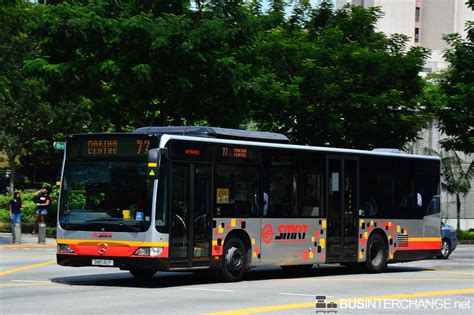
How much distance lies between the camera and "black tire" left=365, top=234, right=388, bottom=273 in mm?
25742

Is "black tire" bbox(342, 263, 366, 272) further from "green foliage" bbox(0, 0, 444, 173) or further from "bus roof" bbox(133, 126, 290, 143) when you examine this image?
"green foliage" bbox(0, 0, 444, 173)

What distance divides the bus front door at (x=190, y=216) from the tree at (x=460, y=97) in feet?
83.6

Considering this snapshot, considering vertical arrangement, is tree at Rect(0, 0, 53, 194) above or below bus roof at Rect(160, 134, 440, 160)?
above

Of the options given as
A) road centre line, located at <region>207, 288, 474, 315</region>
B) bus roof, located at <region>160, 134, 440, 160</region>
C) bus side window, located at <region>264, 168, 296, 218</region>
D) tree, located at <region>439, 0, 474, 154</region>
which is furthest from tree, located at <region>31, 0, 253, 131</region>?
road centre line, located at <region>207, 288, 474, 315</region>

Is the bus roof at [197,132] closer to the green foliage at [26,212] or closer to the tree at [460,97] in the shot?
the tree at [460,97]

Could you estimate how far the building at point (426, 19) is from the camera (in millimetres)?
125544

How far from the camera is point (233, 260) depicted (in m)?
21.4

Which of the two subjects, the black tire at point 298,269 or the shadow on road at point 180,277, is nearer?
the shadow on road at point 180,277

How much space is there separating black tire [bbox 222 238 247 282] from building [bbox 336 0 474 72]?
10510cm

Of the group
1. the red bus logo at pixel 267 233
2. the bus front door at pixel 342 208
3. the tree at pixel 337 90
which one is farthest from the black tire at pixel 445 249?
the red bus logo at pixel 267 233

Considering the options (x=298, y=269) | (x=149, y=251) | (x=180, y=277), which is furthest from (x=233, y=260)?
(x=298, y=269)

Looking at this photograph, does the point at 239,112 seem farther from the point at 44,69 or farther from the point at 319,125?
the point at 44,69

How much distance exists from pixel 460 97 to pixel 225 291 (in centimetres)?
2797

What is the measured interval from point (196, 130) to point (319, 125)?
22.8m
